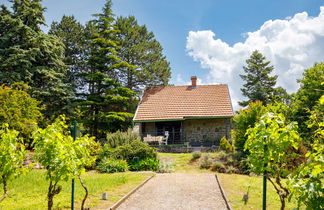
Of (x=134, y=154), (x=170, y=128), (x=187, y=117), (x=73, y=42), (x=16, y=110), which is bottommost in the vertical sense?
(x=134, y=154)

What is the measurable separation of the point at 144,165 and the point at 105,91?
35.9 feet

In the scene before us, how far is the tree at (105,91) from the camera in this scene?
67.9 ft

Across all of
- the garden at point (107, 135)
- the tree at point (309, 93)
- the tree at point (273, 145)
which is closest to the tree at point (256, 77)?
the garden at point (107, 135)

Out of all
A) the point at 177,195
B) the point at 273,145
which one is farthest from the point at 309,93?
the point at 273,145

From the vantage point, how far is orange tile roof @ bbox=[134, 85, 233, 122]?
19398mm

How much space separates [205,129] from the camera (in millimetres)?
19594

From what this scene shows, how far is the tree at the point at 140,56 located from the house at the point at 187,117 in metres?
5.60

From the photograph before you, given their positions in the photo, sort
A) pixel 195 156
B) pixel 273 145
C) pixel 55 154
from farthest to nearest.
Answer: pixel 195 156
pixel 55 154
pixel 273 145

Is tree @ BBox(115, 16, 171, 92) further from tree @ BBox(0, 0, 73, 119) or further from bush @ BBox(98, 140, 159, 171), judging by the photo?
bush @ BBox(98, 140, 159, 171)

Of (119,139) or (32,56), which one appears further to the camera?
(32,56)

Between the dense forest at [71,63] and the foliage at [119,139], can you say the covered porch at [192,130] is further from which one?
the foliage at [119,139]

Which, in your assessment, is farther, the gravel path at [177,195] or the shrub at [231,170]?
the shrub at [231,170]

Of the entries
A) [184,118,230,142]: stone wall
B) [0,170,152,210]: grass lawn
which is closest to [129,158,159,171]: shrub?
[0,170,152,210]: grass lawn

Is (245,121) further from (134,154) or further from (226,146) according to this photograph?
(134,154)
